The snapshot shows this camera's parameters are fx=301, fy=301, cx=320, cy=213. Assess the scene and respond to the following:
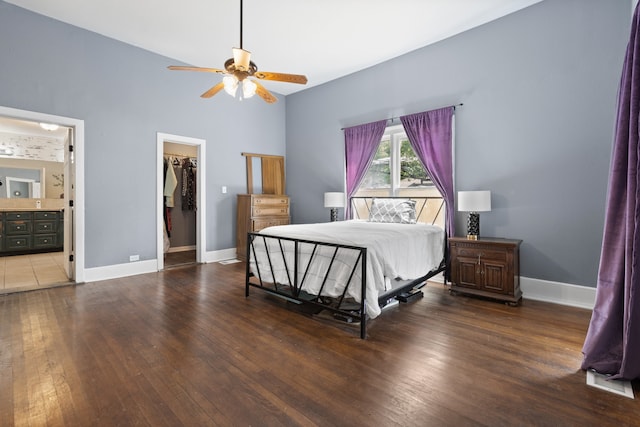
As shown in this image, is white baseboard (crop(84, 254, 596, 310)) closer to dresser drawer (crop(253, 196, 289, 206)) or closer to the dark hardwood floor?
the dark hardwood floor

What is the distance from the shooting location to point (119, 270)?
4336 millimetres

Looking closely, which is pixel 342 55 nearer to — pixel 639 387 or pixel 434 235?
pixel 434 235

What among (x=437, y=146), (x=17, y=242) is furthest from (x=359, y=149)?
(x=17, y=242)

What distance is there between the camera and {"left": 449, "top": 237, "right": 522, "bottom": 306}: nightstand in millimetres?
3203

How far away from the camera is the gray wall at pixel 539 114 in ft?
10.1

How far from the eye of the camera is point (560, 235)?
3.32 m

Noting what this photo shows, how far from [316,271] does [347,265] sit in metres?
0.36

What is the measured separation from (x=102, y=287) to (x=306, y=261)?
283 centimetres

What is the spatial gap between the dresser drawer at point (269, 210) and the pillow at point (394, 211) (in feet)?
6.90

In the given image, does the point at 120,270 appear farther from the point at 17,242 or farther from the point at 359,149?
the point at 359,149

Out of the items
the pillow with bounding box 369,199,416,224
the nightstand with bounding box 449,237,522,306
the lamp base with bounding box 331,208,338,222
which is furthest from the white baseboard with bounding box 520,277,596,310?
the lamp base with bounding box 331,208,338,222

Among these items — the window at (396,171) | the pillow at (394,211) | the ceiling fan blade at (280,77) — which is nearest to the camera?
the ceiling fan blade at (280,77)

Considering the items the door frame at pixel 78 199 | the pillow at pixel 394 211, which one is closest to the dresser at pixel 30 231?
the door frame at pixel 78 199

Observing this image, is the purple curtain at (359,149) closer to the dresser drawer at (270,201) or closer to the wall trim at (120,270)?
the dresser drawer at (270,201)
